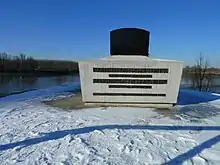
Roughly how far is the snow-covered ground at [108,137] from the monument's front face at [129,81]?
1501 mm

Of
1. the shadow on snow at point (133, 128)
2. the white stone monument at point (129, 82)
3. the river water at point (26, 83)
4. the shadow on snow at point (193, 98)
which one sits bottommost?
the river water at point (26, 83)

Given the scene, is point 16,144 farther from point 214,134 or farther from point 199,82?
→ point 199,82

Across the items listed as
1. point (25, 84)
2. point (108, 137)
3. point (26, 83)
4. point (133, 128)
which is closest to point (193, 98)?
point (133, 128)

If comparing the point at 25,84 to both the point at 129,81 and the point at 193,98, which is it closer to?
the point at 193,98

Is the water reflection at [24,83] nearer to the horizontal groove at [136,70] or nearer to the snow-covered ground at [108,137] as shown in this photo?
the horizontal groove at [136,70]

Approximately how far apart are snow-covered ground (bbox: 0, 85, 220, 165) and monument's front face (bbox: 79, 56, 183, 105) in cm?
150

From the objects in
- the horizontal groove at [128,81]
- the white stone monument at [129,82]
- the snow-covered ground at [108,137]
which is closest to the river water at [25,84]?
the white stone monument at [129,82]

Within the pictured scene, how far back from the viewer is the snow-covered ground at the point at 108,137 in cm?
426

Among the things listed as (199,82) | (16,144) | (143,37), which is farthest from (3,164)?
(199,82)

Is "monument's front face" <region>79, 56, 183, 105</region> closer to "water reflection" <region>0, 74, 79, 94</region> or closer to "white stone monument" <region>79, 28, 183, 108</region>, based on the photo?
"white stone monument" <region>79, 28, 183, 108</region>

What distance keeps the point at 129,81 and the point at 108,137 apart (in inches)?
181

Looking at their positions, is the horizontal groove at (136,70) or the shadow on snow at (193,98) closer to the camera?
the horizontal groove at (136,70)

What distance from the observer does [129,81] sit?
9.83 metres

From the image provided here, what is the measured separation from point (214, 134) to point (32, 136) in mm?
4130
